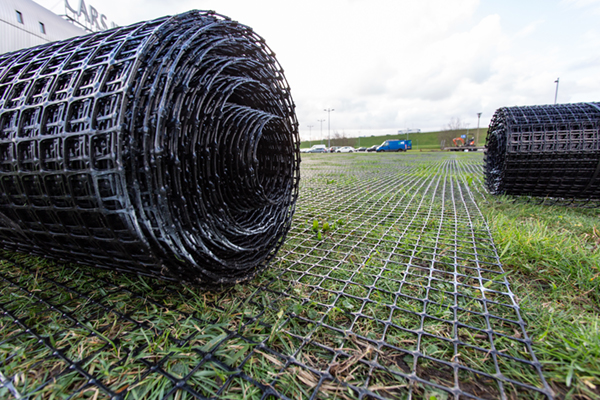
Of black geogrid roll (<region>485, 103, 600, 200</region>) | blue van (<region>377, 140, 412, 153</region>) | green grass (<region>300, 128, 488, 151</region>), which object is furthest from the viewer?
green grass (<region>300, 128, 488, 151</region>)

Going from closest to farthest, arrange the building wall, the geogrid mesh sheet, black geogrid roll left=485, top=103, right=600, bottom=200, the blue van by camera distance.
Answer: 1. the geogrid mesh sheet
2. black geogrid roll left=485, top=103, right=600, bottom=200
3. the building wall
4. the blue van

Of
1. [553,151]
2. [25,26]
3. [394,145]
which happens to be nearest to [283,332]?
[553,151]

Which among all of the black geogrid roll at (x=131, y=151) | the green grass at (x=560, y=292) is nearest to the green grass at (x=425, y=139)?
the green grass at (x=560, y=292)

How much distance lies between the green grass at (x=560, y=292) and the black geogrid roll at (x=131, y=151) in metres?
1.35

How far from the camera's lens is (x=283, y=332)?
3.85ft

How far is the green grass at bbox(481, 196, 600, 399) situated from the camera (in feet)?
3.12

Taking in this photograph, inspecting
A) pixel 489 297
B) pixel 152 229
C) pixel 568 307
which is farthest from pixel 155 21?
pixel 568 307

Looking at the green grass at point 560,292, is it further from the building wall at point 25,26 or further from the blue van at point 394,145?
the blue van at point 394,145

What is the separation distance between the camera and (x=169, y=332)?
115 centimetres

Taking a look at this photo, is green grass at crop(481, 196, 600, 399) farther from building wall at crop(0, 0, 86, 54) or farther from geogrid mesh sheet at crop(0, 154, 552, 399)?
building wall at crop(0, 0, 86, 54)

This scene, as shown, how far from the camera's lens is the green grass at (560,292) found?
3.12 ft

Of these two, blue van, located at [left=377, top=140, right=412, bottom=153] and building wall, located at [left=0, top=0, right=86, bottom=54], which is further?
blue van, located at [left=377, top=140, right=412, bottom=153]

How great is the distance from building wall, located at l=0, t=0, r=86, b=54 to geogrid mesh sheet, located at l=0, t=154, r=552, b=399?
12254mm

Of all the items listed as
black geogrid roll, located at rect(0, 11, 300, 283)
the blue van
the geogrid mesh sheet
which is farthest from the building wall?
the blue van
